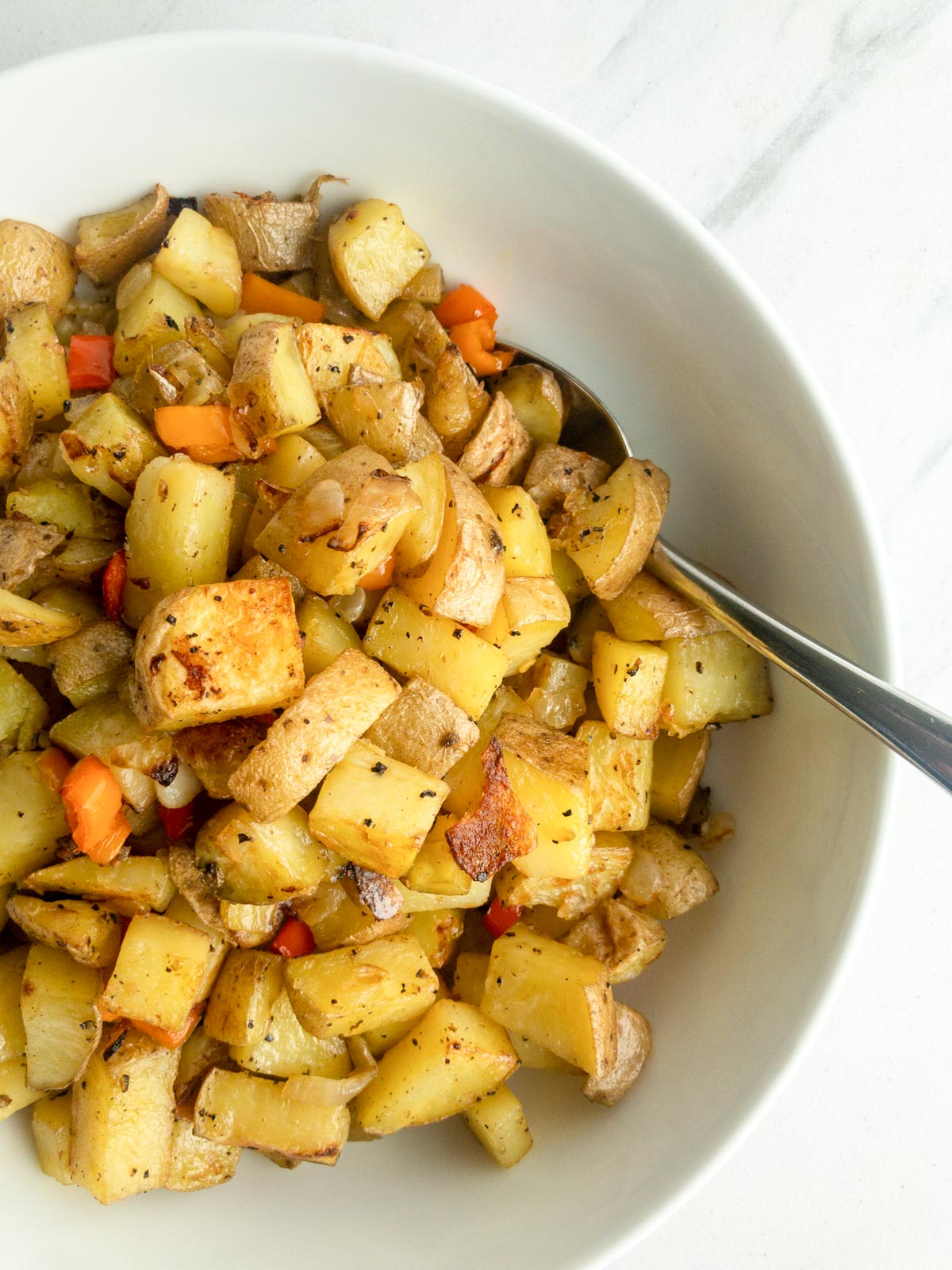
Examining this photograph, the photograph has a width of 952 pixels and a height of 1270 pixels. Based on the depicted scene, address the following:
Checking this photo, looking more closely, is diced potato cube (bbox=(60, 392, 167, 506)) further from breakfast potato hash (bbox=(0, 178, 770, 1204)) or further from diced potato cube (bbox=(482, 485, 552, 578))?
diced potato cube (bbox=(482, 485, 552, 578))

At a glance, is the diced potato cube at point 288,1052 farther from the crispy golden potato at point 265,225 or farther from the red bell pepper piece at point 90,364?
the crispy golden potato at point 265,225

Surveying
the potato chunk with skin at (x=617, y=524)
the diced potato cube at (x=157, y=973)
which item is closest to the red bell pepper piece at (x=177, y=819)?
the diced potato cube at (x=157, y=973)

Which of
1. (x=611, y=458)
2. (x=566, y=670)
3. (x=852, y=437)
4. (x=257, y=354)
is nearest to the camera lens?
(x=257, y=354)

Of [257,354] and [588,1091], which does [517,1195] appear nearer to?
[588,1091]

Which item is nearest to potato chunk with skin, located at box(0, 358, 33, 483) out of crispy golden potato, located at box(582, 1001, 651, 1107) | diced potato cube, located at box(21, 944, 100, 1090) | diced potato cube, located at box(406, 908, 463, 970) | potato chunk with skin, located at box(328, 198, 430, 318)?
potato chunk with skin, located at box(328, 198, 430, 318)

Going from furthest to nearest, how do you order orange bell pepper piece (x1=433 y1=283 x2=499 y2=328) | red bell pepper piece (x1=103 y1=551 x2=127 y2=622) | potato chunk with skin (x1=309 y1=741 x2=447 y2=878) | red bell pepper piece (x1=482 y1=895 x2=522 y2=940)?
orange bell pepper piece (x1=433 y1=283 x2=499 y2=328) → red bell pepper piece (x1=482 y1=895 x2=522 y2=940) → red bell pepper piece (x1=103 y1=551 x2=127 y2=622) → potato chunk with skin (x1=309 y1=741 x2=447 y2=878)

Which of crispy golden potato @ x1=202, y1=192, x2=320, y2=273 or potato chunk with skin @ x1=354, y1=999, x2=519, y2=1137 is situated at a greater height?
crispy golden potato @ x1=202, y1=192, x2=320, y2=273

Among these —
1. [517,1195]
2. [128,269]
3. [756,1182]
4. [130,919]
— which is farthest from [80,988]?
[756,1182]
